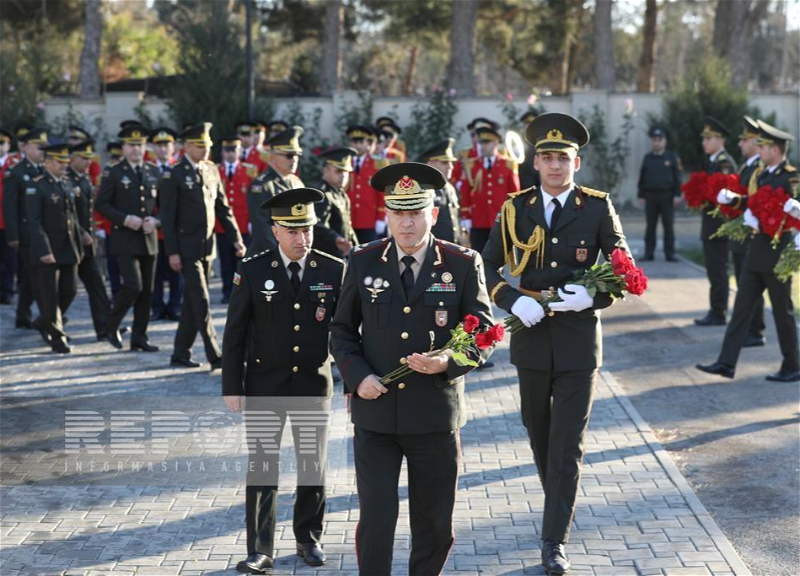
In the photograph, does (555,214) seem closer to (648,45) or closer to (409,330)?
(409,330)

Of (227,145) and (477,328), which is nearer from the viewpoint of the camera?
(477,328)

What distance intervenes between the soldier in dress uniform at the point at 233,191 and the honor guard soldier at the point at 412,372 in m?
9.82

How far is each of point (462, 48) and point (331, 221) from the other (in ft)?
62.9

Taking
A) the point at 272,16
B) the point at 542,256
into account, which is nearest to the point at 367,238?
the point at 542,256

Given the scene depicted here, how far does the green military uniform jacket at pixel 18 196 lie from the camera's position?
11.4 meters

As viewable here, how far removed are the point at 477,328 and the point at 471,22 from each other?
24.7 meters

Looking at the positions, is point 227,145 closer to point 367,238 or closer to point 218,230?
point 218,230

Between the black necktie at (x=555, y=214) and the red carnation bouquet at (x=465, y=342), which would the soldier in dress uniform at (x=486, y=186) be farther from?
the red carnation bouquet at (x=465, y=342)

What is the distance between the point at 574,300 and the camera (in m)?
5.85

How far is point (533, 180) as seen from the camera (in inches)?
602

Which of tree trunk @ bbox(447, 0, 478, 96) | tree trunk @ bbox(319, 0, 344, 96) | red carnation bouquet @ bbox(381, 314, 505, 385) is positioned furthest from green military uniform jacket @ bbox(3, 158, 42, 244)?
tree trunk @ bbox(447, 0, 478, 96)

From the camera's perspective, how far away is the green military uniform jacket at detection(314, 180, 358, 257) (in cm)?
989

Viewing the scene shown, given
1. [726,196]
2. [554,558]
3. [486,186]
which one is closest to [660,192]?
[486,186]

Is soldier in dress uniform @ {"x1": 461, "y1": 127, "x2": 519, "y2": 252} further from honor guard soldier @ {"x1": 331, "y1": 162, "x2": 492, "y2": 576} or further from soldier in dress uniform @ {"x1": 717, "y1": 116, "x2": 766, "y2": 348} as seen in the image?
honor guard soldier @ {"x1": 331, "y1": 162, "x2": 492, "y2": 576}
